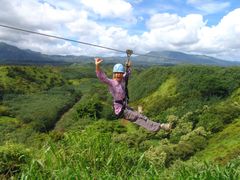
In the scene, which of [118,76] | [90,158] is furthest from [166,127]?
[90,158]

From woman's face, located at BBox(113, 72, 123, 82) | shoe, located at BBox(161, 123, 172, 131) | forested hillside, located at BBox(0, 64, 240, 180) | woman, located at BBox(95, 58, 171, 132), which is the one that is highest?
woman's face, located at BBox(113, 72, 123, 82)

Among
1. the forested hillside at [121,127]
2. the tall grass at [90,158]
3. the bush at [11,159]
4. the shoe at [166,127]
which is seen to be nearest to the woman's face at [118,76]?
the forested hillside at [121,127]

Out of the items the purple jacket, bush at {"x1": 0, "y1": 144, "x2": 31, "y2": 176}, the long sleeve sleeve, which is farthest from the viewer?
the purple jacket

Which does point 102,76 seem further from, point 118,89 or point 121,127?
point 121,127

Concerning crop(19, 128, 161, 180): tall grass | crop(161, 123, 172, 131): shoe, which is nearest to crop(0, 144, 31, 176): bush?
crop(19, 128, 161, 180): tall grass

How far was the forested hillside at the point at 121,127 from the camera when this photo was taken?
10.3 metres

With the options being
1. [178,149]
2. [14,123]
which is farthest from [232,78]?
[14,123]

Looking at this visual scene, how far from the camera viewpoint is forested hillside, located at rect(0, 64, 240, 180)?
10.3 m

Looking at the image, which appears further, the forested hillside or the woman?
the woman

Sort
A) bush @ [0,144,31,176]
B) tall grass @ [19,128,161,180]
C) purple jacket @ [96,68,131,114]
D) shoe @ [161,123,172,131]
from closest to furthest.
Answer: tall grass @ [19,128,161,180] < bush @ [0,144,31,176] < purple jacket @ [96,68,131,114] < shoe @ [161,123,172,131]

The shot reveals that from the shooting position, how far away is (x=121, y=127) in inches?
4508

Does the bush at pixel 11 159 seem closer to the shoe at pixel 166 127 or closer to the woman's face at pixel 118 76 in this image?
the woman's face at pixel 118 76

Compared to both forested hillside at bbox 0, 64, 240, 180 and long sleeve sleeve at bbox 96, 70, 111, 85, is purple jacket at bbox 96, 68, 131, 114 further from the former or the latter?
A: forested hillside at bbox 0, 64, 240, 180

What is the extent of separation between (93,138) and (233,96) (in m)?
114
